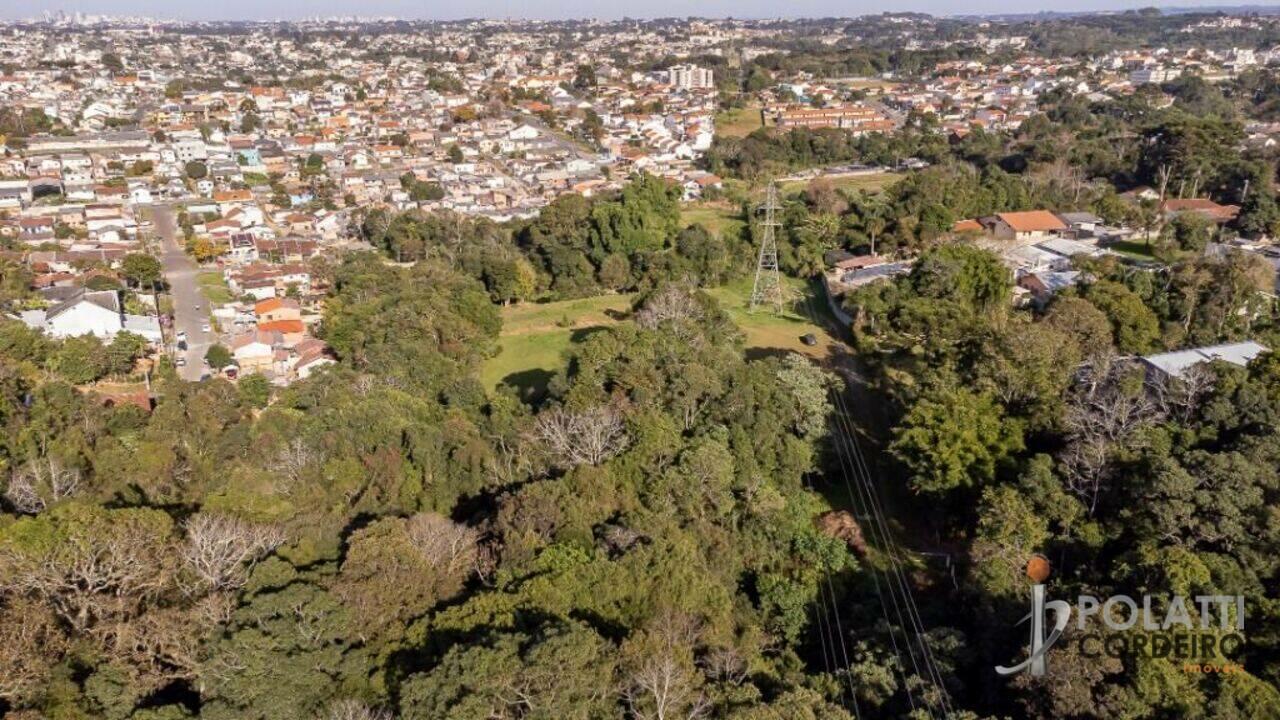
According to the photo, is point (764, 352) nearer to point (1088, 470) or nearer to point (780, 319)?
point (780, 319)

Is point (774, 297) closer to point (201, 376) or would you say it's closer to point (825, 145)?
point (201, 376)

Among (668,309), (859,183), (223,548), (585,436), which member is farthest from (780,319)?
(859,183)

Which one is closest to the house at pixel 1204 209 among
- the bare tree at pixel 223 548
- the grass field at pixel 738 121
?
the grass field at pixel 738 121

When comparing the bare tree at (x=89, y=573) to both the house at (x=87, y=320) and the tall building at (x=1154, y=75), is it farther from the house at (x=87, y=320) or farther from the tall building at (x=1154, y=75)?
the tall building at (x=1154, y=75)

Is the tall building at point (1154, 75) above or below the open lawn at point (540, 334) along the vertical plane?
above

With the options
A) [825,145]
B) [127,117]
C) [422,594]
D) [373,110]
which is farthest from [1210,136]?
[127,117]
